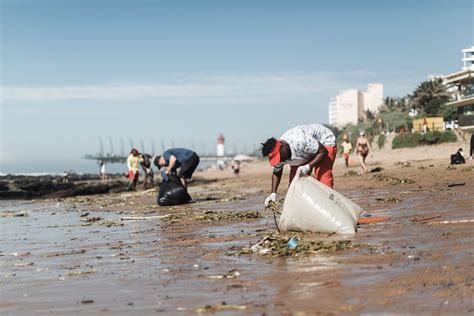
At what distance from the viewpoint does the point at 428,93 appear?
80500mm

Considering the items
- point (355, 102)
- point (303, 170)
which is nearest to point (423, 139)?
point (303, 170)

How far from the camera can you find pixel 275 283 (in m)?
4.61

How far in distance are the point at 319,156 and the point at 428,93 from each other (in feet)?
249

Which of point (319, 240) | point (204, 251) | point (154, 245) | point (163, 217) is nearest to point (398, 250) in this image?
point (319, 240)

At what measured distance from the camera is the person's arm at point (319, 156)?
8.07 m

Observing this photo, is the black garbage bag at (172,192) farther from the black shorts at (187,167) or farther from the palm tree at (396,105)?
the palm tree at (396,105)

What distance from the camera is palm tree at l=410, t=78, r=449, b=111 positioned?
7912 cm

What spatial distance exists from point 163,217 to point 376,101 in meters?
180

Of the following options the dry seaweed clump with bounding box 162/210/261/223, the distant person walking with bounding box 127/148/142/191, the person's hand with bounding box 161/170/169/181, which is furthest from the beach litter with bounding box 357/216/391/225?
the distant person walking with bounding box 127/148/142/191

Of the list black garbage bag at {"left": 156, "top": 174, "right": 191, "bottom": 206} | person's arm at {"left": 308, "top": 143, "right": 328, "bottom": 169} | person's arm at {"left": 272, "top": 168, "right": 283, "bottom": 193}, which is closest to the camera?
person's arm at {"left": 308, "top": 143, "right": 328, "bottom": 169}

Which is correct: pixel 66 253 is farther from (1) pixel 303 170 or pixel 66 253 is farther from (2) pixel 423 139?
(2) pixel 423 139

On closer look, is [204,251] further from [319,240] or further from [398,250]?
[398,250]

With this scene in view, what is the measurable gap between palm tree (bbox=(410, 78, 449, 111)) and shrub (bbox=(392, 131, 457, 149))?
25292mm

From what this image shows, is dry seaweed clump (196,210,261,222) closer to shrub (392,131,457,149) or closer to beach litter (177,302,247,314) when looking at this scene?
beach litter (177,302,247,314)
